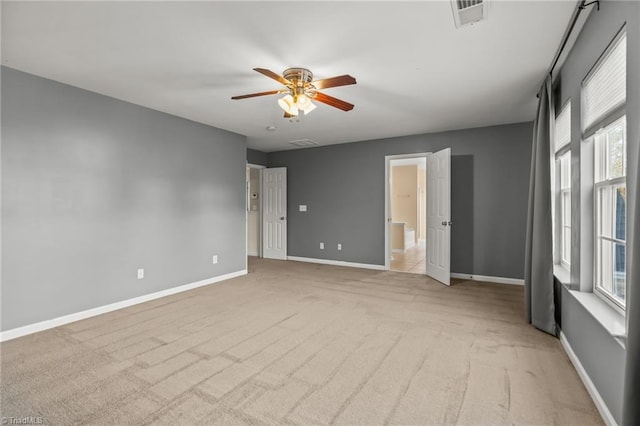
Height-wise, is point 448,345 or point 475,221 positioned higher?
point 475,221

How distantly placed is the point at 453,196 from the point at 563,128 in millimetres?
2329

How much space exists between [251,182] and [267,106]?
4016 mm

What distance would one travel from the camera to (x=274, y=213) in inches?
291

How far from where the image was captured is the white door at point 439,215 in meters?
4.95

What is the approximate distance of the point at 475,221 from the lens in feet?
17.5

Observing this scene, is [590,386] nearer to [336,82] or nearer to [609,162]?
[609,162]

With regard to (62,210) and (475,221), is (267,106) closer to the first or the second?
(62,210)

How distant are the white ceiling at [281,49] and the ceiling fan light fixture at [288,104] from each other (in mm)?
307

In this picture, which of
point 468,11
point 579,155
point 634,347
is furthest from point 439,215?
point 634,347

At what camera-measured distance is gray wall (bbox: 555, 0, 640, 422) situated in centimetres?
152

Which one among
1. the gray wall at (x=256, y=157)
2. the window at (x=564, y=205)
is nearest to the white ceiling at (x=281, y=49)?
the window at (x=564, y=205)

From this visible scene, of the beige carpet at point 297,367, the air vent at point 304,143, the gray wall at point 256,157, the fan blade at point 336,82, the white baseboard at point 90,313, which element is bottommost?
the beige carpet at point 297,367

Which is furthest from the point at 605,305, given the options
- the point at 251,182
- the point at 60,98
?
the point at 251,182

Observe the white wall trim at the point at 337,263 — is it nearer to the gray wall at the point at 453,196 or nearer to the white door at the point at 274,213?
the gray wall at the point at 453,196
